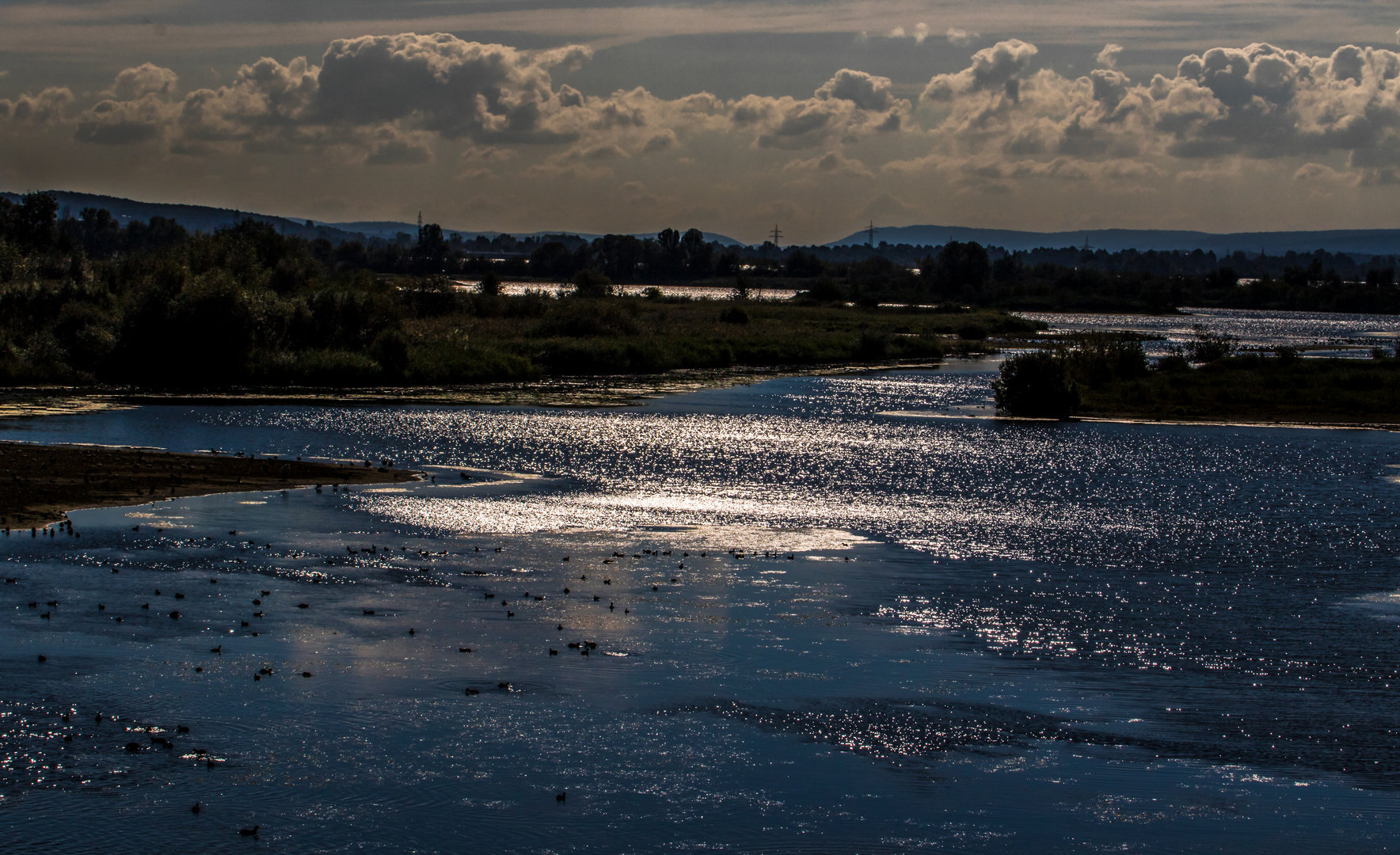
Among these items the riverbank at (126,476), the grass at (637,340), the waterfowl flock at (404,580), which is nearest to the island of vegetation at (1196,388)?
the grass at (637,340)

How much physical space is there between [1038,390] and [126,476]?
4059cm

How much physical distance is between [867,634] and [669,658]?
3.45 m

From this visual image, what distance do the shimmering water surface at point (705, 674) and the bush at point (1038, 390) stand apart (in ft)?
80.2

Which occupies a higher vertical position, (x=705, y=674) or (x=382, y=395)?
(x=382, y=395)

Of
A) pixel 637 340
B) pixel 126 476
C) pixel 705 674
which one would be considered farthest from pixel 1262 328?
pixel 705 674

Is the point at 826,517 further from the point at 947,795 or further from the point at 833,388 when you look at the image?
the point at 833,388

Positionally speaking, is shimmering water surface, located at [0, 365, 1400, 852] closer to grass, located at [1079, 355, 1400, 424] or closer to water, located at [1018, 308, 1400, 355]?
grass, located at [1079, 355, 1400, 424]

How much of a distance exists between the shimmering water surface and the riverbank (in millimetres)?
1190

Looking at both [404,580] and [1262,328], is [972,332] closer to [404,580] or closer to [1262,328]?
[1262,328]

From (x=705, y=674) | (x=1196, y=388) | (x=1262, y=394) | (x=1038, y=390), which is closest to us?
(x=705, y=674)

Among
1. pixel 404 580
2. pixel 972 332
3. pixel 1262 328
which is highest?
pixel 1262 328

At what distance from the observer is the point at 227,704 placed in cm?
1483

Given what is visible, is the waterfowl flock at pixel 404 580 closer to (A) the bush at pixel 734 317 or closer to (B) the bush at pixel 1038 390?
(B) the bush at pixel 1038 390

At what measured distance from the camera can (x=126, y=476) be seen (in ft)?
104
